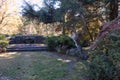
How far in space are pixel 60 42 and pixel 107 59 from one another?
8.97m

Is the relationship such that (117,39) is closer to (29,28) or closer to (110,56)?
(110,56)

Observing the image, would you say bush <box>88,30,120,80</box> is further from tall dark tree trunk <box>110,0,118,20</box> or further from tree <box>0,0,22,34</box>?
tree <box>0,0,22,34</box>

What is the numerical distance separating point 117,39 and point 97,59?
2.89 ft

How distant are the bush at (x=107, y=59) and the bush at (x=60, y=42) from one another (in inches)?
306

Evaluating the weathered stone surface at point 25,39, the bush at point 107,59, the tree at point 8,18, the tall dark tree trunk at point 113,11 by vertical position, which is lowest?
the bush at point 107,59

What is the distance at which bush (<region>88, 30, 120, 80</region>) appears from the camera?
564 centimetres

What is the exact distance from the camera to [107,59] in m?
6.01

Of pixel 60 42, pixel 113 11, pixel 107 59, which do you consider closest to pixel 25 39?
pixel 60 42

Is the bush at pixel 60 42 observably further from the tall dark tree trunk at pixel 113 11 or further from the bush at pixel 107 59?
the bush at pixel 107 59

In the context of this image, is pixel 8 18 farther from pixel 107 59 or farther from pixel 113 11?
pixel 107 59

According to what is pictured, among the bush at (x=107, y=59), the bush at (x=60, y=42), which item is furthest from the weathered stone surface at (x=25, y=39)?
the bush at (x=107, y=59)

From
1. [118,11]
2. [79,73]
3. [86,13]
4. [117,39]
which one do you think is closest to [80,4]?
[86,13]

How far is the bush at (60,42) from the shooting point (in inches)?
Result: 572

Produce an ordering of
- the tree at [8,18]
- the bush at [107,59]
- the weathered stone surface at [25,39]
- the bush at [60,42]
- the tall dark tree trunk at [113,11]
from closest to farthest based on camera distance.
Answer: the bush at [107,59] → the tall dark tree trunk at [113,11] → the bush at [60,42] → the weathered stone surface at [25,39] → the tree at [8,18]
